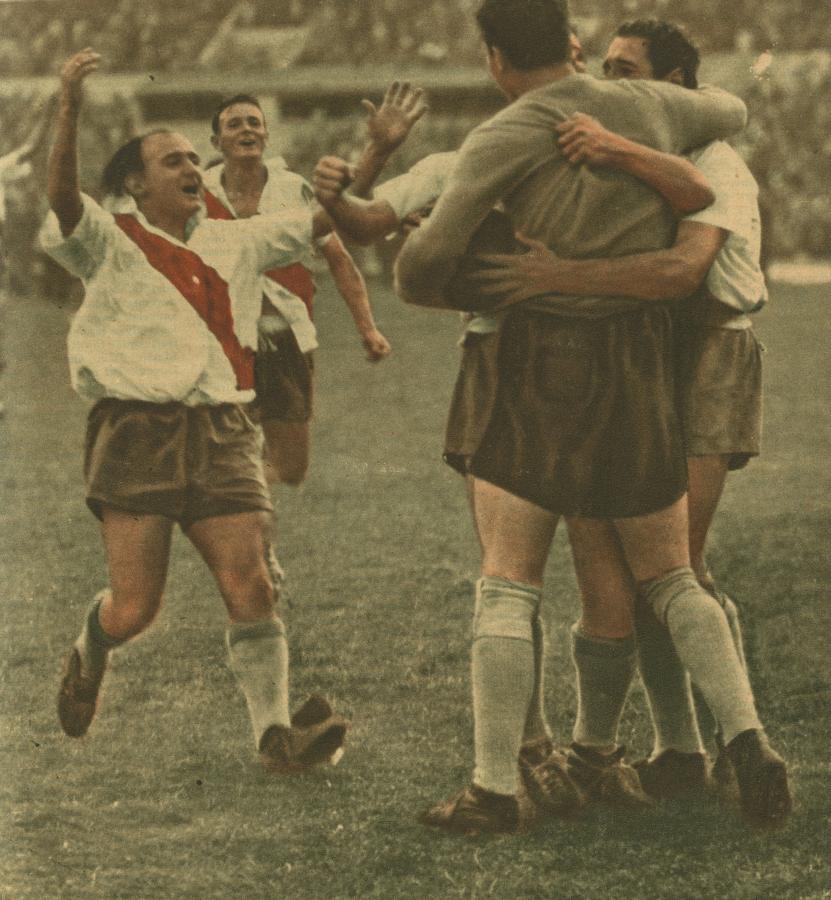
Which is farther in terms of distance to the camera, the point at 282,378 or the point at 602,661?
the point at 282,378

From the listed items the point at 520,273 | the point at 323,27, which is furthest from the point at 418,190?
the point at 323,27

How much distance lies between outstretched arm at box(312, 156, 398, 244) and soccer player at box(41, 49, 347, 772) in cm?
33

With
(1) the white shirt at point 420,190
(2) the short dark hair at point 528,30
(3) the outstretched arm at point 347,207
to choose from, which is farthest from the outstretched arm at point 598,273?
(2) the short dark hair at point 528,30

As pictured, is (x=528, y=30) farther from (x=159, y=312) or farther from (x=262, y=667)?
(x=262, y=667)

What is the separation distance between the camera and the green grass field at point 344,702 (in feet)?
13.5

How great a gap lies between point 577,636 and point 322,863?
0.87 metres

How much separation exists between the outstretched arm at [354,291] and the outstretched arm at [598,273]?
75cm

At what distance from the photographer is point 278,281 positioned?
179 inches

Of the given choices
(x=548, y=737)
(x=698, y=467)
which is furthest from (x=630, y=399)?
(x=548, y=737)

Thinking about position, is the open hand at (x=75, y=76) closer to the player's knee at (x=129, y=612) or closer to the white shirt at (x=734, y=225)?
the player's knee at (x=129, y=612)

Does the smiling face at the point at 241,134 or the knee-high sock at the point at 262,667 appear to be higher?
the smiling face at the point at 241,134

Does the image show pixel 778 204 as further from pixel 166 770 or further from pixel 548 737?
pixel 166 770

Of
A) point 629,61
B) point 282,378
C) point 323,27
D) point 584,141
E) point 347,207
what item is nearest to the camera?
point 584,141

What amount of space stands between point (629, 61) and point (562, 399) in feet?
2.92
